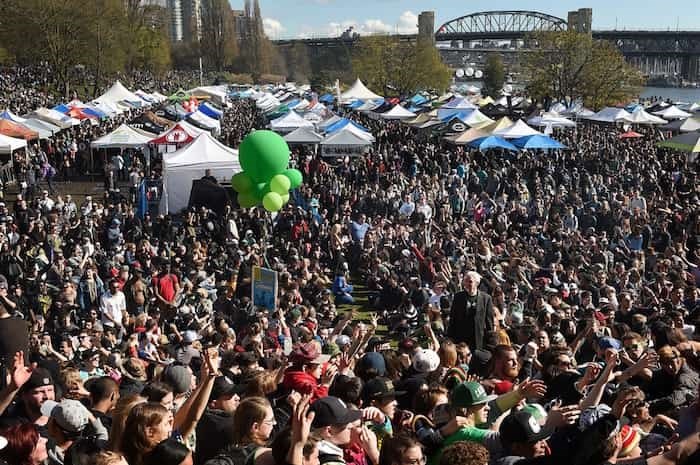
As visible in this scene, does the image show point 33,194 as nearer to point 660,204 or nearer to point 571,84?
point 660,204

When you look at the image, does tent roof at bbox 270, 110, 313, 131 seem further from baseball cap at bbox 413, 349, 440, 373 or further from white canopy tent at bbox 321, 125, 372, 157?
baseball cap at bbox 413, 349, 440, 373

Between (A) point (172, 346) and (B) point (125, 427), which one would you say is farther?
(A) point (172, 346)

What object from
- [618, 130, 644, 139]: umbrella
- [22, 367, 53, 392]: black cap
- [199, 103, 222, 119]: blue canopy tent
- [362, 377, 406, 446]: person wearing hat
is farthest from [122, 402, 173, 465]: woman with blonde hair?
[199, 103, 222, 119]: blue canopy tent

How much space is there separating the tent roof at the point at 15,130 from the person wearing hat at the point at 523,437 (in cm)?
2058

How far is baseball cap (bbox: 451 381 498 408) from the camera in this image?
4.14 m

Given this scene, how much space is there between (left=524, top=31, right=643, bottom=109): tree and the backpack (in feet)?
150

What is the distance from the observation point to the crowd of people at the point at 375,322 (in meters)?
3.80

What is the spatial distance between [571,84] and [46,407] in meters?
45.8

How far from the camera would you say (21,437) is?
148 inches

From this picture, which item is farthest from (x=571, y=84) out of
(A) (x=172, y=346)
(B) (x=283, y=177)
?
(A) (x=172, y=346)

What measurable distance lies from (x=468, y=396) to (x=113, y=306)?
6.77m

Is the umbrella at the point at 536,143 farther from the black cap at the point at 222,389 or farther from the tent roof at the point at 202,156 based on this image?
the black cap at the point at 222,389

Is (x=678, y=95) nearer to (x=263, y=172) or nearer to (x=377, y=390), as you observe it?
(x=263, y=172)

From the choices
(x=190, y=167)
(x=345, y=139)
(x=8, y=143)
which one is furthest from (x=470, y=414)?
(x=345, y=139)
